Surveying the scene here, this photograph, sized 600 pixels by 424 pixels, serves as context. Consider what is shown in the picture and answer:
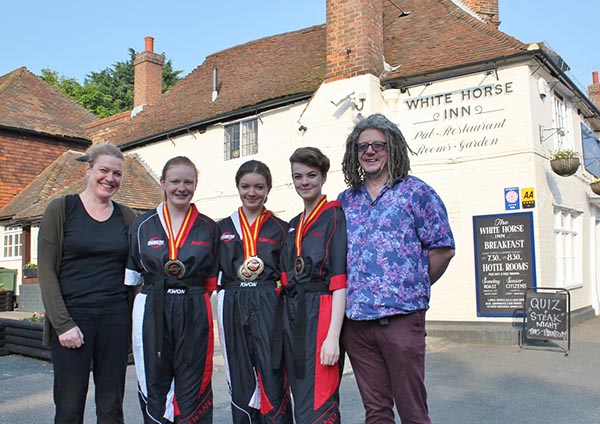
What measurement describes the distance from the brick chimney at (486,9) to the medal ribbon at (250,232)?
13.3 metres

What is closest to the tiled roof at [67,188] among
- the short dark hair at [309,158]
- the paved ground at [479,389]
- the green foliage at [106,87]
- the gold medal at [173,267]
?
the paved ground at [479,389]

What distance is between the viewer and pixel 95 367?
3547mm

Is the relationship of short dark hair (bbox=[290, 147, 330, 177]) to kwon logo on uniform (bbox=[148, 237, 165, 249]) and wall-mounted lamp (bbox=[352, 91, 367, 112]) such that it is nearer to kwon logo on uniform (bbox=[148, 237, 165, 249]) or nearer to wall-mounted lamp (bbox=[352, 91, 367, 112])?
kwon logo on uniform (bbox=[148, 237, 165, 249])

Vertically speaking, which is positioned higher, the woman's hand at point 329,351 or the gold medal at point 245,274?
the gold medal at point 245,274

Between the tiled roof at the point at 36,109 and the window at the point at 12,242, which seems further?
the tiled roof at the point at 36,109

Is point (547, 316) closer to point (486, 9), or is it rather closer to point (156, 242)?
point (156, 242)

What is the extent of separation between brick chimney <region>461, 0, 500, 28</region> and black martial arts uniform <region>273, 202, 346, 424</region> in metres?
13.5

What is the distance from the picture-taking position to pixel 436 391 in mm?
6457

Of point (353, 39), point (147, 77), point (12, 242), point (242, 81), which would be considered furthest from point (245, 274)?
point (147, 77)

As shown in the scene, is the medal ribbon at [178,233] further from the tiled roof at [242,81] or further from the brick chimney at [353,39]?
the tiled roof at [242,81]

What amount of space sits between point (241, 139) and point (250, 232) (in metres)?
11.1

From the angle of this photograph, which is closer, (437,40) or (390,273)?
(390,273)

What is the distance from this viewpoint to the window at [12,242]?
18578 millimetres

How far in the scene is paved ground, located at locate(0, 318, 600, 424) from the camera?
5.34 metres
